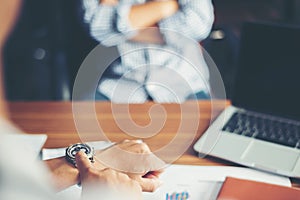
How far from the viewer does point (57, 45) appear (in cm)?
205

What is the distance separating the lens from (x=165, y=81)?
1387 mm

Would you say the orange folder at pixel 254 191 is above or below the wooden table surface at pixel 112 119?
below

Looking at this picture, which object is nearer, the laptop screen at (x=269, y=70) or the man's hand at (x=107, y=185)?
the man's hand at (x=107, y=185)

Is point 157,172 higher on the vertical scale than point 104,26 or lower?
lower

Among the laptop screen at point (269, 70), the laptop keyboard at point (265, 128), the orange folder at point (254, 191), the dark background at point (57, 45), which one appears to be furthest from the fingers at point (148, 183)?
the dark background at point (57, 45)

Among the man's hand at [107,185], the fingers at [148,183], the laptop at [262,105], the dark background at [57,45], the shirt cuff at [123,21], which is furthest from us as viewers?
the dark background at [57,45]

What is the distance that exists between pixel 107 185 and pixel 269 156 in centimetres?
35

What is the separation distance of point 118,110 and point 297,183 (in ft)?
1.37

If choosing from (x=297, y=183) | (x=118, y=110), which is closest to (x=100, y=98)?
(x=118, y=110)

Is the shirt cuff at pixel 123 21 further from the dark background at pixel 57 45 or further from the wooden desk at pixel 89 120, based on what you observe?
the wooden desk at pixel 89 120

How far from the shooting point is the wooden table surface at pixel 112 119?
1084mm

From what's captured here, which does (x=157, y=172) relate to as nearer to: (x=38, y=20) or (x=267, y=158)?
(x=267, y=158)

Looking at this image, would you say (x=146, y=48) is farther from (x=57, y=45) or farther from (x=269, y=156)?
(x=57, y=45)

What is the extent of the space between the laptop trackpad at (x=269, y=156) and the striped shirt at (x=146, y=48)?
361 millimetres
